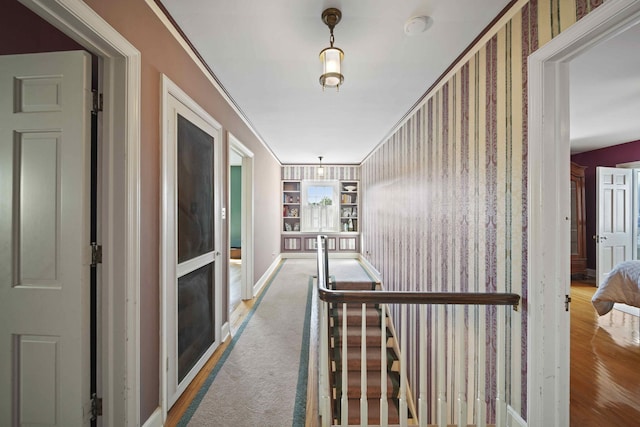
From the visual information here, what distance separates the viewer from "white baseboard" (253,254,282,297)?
13.6 ft

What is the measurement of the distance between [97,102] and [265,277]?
3.91 meters

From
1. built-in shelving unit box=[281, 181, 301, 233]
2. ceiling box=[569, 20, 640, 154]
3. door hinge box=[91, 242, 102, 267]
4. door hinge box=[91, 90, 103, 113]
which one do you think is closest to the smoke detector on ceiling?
ceiling box=[569, 20, 640, 154]

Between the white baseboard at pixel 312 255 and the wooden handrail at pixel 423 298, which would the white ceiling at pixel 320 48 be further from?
the white baseboard at pixel 312 255

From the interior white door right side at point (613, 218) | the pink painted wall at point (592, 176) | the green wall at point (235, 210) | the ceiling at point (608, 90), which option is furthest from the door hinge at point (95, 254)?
the pink painted wall at point (592, 176)

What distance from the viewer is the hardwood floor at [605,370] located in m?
1.81

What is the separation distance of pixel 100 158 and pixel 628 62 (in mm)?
3822

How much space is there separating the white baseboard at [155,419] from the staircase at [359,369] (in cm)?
191

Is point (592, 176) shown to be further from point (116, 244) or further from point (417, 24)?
point (116, 244)

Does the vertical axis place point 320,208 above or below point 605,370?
above

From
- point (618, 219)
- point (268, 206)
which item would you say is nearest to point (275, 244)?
point (268, 206)

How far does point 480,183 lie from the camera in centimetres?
183

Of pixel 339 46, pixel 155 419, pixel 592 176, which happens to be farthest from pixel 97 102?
pixel 592 176

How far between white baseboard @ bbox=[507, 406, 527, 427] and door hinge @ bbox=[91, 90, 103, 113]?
2.74 metres

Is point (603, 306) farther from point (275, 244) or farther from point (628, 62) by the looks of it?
point (275, 244)
